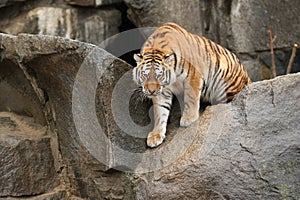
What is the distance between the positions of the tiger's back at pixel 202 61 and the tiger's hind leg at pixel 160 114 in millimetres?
126

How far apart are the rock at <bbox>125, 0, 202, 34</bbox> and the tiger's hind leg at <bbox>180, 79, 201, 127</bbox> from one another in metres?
2.03

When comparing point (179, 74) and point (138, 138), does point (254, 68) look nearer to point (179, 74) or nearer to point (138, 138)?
point (179, 74)

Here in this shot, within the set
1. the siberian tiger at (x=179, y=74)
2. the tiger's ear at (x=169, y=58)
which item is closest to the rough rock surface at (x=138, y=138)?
the siberian tiger at (x=179, y=74)

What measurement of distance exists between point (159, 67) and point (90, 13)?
2460mm

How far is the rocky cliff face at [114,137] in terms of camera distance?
434 cm

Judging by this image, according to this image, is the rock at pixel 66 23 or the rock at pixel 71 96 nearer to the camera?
the rock at pixel 71 96

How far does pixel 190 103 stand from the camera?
488 cm

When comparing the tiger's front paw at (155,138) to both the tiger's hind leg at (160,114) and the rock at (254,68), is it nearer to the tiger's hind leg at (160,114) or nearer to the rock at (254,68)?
the tiger's hind leg at (160,114)

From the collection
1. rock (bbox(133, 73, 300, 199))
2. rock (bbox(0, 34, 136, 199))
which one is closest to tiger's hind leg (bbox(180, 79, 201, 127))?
rock (bbox(133, 73, 300, 199))

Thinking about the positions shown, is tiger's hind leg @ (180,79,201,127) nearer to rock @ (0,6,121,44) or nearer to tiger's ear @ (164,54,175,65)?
tiger's ear @ (164,54,175,65)

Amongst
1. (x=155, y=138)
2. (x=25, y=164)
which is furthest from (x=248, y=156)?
(x=25, y=164)

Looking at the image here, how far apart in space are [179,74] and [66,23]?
2.38 metres

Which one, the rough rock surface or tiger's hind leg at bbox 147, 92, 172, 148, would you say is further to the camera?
tiger's hind leg at bbox 147, 92, 172, 148

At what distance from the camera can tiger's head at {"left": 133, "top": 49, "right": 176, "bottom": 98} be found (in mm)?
4633
